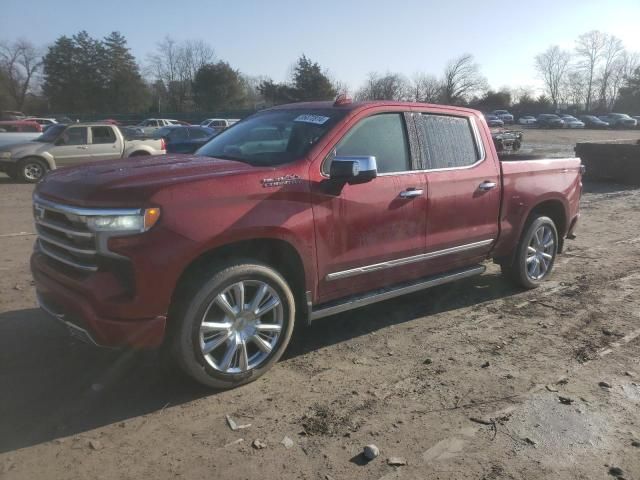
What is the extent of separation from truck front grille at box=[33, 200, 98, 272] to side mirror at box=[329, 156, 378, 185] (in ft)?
5.26

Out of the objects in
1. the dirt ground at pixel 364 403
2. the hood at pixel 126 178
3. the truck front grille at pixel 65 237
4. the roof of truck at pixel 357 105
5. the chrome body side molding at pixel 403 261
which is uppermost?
the roof of truck at pixel 357 105

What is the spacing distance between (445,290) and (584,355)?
1793 millimetres

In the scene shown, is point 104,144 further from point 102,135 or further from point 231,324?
point 231,324

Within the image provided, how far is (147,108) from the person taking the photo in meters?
66.9

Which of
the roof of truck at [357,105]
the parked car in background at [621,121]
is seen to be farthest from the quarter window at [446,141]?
the parked car in background at [621,121]

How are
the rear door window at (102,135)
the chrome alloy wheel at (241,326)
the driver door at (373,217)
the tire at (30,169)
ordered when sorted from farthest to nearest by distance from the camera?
the rear door window at (102,135) → the tire at (30,169) → the driver door at (373,217) → the chrome alloy wheel at (241,326)

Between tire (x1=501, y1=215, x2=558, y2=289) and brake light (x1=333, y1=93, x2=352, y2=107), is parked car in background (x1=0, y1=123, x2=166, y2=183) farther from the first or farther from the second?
tire (x1=501, y1=215, x2=558, y2=289)

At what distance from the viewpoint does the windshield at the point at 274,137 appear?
3961 mm

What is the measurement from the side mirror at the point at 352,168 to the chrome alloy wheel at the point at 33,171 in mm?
14169

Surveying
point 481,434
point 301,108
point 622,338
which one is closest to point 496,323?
point 622,338

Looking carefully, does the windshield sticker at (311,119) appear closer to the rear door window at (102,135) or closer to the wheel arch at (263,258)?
the wheel arch at (263,258)

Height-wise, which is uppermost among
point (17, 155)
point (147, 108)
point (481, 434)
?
point (147, 108)

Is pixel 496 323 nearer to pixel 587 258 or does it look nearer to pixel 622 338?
pixel 622 338

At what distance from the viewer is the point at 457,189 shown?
4.72 m
